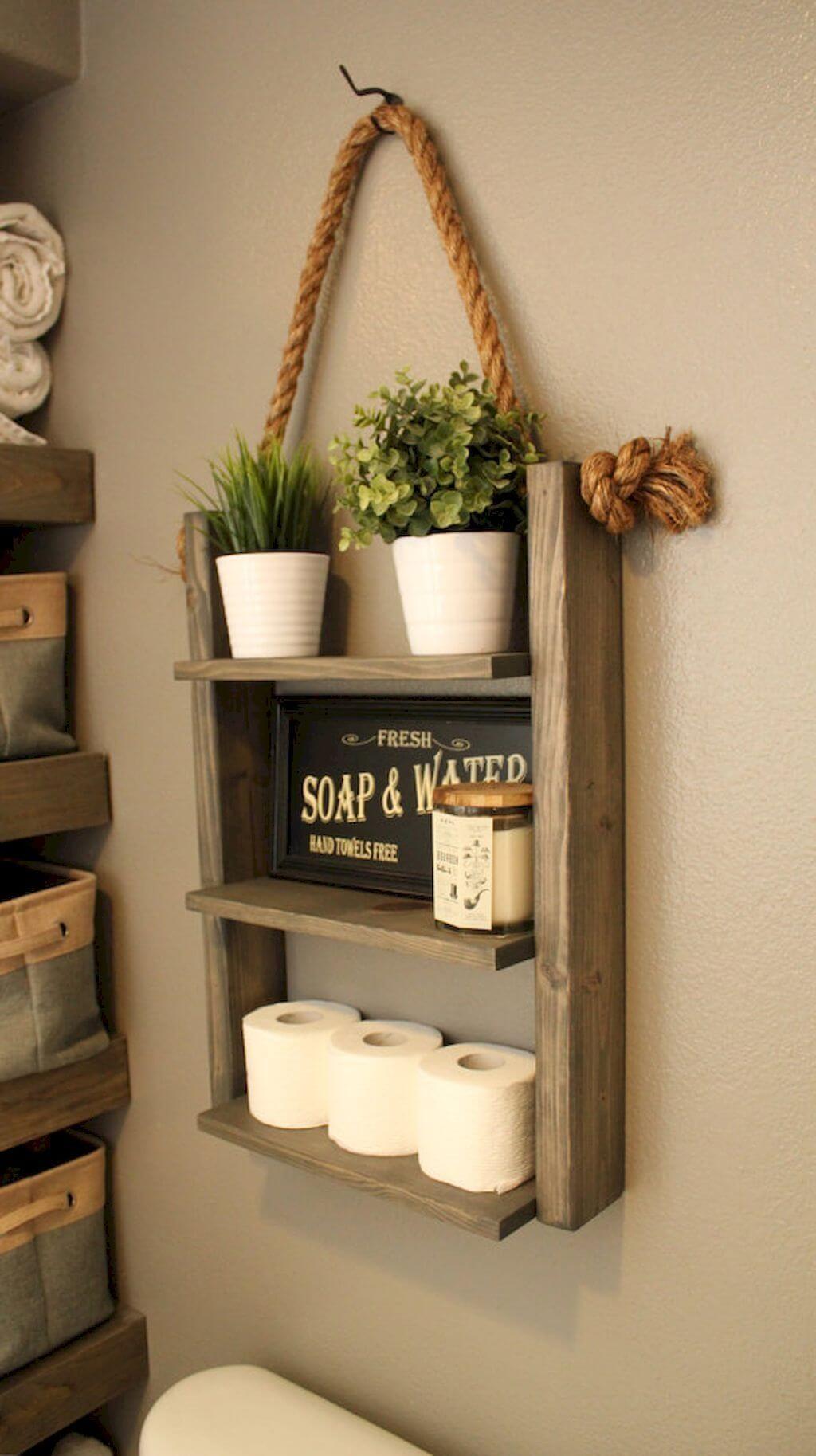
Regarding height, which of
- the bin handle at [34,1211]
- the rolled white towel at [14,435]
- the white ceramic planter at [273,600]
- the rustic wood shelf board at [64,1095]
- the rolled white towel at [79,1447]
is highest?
the rolled white towel at [14,435]

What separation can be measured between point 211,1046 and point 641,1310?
561 millimetres

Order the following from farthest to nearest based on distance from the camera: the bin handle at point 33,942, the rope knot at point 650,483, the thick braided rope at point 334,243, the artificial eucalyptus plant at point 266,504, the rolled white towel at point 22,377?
the rolled white towel at point 22,377 < the bin handle at point 33,942 < the artificial eucalyptus plant at point 266,504 < the thick braided rope at point 334,243 < the rope knot at point 650,483

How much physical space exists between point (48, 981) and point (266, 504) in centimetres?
72

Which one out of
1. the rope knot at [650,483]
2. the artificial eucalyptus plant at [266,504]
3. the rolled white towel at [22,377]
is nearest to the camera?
the rope knot at [650,483]

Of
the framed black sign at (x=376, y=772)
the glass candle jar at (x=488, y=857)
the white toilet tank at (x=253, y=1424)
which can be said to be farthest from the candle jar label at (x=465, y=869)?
the white toilet tank at (x=253, y=1424)

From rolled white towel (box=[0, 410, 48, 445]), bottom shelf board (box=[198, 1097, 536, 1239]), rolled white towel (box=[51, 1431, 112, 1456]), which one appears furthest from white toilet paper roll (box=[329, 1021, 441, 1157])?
rolled white towel (box=[0, 410, 48, 445])

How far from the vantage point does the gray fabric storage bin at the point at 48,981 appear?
4.99ft

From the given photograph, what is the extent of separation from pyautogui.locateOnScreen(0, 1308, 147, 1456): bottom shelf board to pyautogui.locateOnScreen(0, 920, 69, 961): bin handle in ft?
1.85

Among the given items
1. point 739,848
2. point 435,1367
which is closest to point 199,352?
point 739,848

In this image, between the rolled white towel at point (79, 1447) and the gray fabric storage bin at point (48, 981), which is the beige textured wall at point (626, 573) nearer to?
the gray fabric storage bin at point (48, 981)

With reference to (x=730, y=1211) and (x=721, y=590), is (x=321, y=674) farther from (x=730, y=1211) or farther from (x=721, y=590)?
(x=730, y=1211)

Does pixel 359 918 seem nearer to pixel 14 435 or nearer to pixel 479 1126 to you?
pixel 479 1126

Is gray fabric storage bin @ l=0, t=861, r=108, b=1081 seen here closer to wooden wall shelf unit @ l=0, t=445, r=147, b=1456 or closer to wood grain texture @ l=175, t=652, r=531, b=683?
wooden wall shelf unit @ l=0, t=445, r=147, b=1456

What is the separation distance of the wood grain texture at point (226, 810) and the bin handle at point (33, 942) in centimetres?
28
